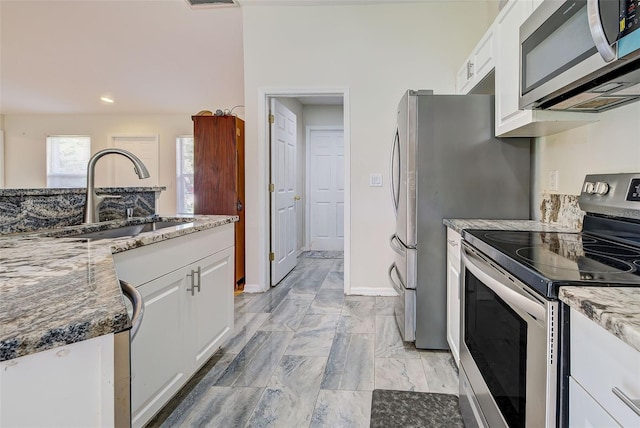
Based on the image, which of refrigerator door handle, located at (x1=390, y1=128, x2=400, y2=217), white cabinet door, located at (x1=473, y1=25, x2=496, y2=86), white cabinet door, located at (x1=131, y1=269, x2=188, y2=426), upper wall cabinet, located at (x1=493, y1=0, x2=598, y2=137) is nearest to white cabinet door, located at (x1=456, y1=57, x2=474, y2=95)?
white cabinet door, located at (x1=473, y1=25, x2=496, y2=86)

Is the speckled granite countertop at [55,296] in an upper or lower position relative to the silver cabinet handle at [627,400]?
upper

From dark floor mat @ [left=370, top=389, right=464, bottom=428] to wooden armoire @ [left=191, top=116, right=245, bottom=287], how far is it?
7.80ft

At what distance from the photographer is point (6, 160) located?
7117mm

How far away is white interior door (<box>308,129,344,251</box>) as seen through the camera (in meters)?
6.01

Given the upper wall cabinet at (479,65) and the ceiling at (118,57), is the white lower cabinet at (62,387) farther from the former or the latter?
the ceiling at (118,57)

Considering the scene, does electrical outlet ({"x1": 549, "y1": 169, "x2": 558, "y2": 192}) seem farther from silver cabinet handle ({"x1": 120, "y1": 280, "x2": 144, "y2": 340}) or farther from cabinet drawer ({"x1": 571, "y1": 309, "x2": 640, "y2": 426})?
silver cabinet handle ({"x1": 120, "y1": 280, "x2": 144, "y2": 340})

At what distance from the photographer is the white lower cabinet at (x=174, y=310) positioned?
1337 mm

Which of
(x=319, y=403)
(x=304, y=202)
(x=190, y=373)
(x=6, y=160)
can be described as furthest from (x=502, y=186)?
(x=6, y=160)

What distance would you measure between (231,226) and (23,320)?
5.72 ft

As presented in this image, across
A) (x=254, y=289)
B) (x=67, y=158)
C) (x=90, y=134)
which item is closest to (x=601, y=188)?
(x=254, y=289)

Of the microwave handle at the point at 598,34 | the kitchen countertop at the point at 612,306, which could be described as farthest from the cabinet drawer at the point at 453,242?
the kitchen countertop at the point at 612,306

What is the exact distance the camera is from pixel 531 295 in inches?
35.2

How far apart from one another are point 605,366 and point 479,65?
231 centimetres

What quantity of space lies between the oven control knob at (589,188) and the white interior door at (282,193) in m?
2.67
